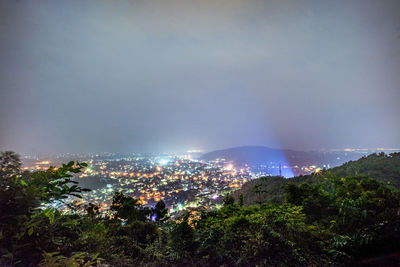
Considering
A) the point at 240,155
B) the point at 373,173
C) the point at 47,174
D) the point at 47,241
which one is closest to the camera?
the point at 47,241

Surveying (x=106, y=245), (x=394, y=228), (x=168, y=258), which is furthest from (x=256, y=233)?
(x=106, y=245)

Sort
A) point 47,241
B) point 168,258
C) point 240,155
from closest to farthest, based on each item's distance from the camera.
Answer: point 47,241
point 168,258
point 240,155

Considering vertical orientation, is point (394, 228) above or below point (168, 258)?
above

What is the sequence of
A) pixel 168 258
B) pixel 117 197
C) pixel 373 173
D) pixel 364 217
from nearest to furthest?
pixel 168 258
pixel 364 217
pixel 117 197
pixel 373 173

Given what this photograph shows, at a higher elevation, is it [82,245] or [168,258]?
[82,245]

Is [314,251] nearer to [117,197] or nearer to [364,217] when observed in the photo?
[364,217]

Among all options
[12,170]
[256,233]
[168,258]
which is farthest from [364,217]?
[12,170]

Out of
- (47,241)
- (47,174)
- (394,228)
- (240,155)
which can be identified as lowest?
(240,155)

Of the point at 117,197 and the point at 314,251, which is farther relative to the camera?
the point at 117,197

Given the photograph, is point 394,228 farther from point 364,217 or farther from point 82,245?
point 82,245
